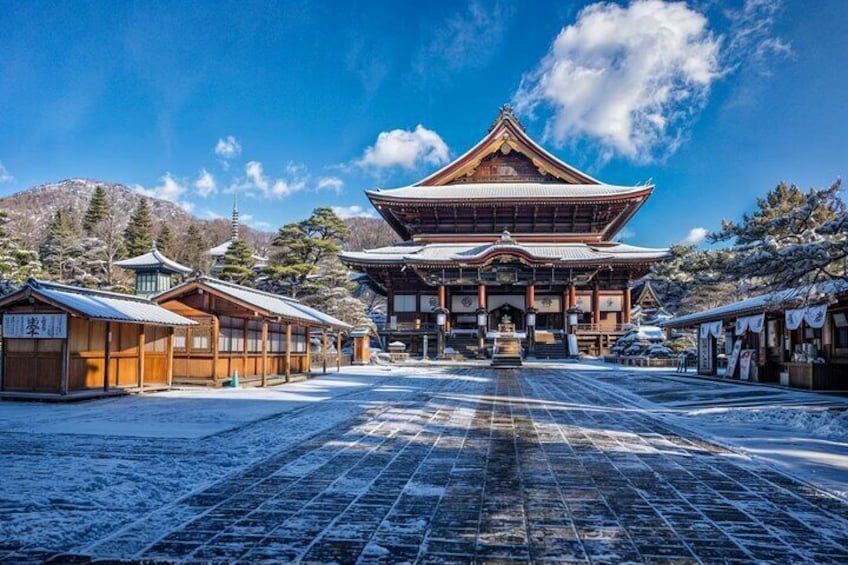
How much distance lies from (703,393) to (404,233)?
3390cm

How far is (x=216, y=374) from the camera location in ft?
52.5

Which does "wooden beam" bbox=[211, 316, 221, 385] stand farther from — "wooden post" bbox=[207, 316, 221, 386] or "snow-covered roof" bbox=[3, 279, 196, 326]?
"snow-covered roof" bbox=[3, 279, 196, 326]

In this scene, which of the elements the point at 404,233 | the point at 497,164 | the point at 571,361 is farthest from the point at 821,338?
the point at 404,233

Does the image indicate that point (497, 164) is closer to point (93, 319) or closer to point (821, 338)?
point (821, 338)

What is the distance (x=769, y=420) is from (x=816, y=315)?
5772 millimetres

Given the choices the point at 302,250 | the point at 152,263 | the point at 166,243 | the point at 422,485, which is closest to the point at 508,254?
the point at 302,250

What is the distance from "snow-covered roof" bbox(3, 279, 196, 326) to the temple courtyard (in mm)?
2124

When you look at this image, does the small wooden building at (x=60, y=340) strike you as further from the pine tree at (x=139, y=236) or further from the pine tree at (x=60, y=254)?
the pine tree at (x=139, y=236)

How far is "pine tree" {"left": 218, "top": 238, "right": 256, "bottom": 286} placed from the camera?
39531mm

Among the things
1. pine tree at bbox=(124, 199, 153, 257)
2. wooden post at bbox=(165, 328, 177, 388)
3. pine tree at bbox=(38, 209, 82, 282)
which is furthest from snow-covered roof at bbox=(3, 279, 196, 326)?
pine tree at bbox=(124, 199, 153, 257)

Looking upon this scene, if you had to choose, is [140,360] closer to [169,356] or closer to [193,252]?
[169,356]

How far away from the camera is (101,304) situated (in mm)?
13281

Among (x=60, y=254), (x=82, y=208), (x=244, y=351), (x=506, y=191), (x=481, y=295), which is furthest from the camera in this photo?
(x=82, y=208)

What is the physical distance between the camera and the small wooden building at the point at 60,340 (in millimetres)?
12141
